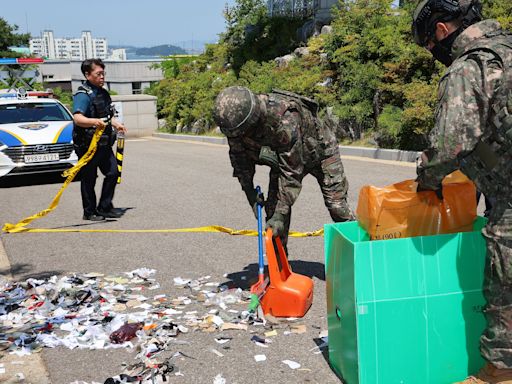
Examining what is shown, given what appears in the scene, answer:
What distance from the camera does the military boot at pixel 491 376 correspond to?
9.12ft

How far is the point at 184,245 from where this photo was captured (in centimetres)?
655

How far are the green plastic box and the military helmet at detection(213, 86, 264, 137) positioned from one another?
1.30 metres

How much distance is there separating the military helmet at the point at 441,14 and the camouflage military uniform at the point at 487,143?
0.26ft

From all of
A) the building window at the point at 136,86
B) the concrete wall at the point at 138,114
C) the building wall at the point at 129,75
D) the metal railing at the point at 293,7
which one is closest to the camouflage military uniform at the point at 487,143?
the metal railing at the point at 293,7

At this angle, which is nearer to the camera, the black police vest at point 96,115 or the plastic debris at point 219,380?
the plastic debris at point 219,380

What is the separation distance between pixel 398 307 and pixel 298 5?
2369 centimetres

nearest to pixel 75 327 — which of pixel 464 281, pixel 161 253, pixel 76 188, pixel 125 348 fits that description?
pixel 125 348

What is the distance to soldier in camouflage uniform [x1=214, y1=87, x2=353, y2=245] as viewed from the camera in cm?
406

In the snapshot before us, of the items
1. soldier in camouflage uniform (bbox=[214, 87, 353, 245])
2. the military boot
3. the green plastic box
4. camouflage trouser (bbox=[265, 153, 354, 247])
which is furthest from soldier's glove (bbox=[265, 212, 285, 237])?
the military boot

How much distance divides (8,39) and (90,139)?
45030mm

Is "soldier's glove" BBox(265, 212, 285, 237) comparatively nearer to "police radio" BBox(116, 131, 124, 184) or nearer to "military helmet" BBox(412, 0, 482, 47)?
"military helmet" BBox(412, 0, 482, 47)

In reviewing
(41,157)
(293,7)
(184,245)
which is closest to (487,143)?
(184,245)

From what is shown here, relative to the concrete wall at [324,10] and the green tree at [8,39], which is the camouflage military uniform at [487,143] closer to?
the concrete wall at [324,10]

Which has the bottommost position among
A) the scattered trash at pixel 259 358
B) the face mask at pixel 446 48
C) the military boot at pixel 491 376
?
the scattered trash at pixel 259 358
